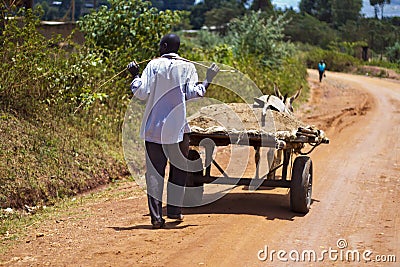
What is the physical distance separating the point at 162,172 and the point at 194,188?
43.5 inches

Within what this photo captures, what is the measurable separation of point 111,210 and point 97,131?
3.32 metres

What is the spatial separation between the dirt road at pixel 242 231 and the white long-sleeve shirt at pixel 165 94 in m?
1.01

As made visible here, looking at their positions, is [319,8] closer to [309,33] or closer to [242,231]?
[309,33]

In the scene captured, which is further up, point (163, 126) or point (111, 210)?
point (163, 126)

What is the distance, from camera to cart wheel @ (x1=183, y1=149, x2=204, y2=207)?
7.73 meters

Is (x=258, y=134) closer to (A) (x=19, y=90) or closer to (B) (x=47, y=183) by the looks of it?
(B) (x=47, y=183)

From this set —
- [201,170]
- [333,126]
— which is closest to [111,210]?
[201,170]

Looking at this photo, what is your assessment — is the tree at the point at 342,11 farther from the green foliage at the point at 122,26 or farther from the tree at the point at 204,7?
the green foliage at the point at 122,26

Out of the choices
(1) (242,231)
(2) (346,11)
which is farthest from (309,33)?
(1) (242,231)

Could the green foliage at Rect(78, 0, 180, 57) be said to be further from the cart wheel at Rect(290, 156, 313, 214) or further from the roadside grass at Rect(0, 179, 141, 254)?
the cart wheel at Rect(290, 156, 313, 214)

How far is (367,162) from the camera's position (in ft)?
37.3

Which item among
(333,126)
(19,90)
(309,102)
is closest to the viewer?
(19,90)

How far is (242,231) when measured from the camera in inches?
258

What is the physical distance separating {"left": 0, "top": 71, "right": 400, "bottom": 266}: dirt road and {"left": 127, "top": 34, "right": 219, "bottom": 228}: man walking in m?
0.56
